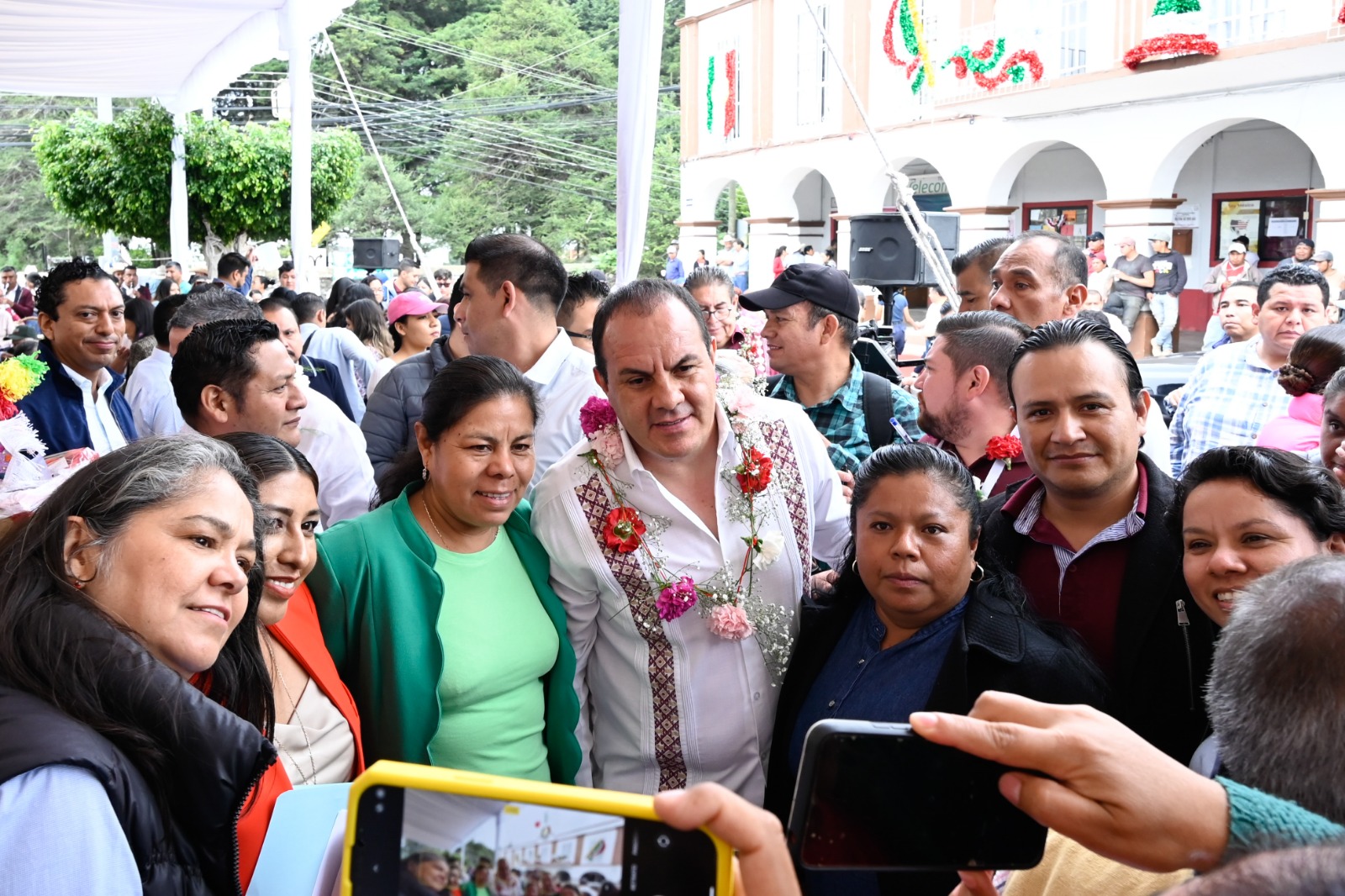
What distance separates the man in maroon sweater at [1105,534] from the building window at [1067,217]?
16.7 meters

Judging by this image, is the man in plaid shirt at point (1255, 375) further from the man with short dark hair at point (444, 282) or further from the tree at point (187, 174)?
the man with short dark hair at point (444, 282)

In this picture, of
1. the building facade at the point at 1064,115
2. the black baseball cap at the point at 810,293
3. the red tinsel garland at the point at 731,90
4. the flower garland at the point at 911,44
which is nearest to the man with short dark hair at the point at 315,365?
the black baseball cap at the point at 810,293

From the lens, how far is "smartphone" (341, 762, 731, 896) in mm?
908

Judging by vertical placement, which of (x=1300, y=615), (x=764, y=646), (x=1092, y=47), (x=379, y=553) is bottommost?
(x=764, y=646)

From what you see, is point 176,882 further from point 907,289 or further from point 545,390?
point 907,289

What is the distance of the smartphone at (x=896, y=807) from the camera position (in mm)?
1083

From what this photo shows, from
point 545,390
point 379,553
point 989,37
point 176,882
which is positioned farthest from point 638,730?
point 989,37

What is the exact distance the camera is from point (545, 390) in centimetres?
382

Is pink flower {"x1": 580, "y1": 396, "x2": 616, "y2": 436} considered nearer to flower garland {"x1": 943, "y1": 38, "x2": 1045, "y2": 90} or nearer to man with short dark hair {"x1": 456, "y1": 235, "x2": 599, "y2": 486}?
man with short dark hair {"x1": 456, "y1": 235, "x2": 599, "y2": 486}

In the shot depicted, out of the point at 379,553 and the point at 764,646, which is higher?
the point at 379,553

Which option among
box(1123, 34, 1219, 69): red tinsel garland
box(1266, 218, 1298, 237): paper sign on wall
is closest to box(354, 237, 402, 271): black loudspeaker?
box(1123, 34, 1219, 69): red tinsel garland

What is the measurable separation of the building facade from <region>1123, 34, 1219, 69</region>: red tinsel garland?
2 centimetres

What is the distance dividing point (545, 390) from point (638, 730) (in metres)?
1.56

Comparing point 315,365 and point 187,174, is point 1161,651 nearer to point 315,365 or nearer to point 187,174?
point 315,365
